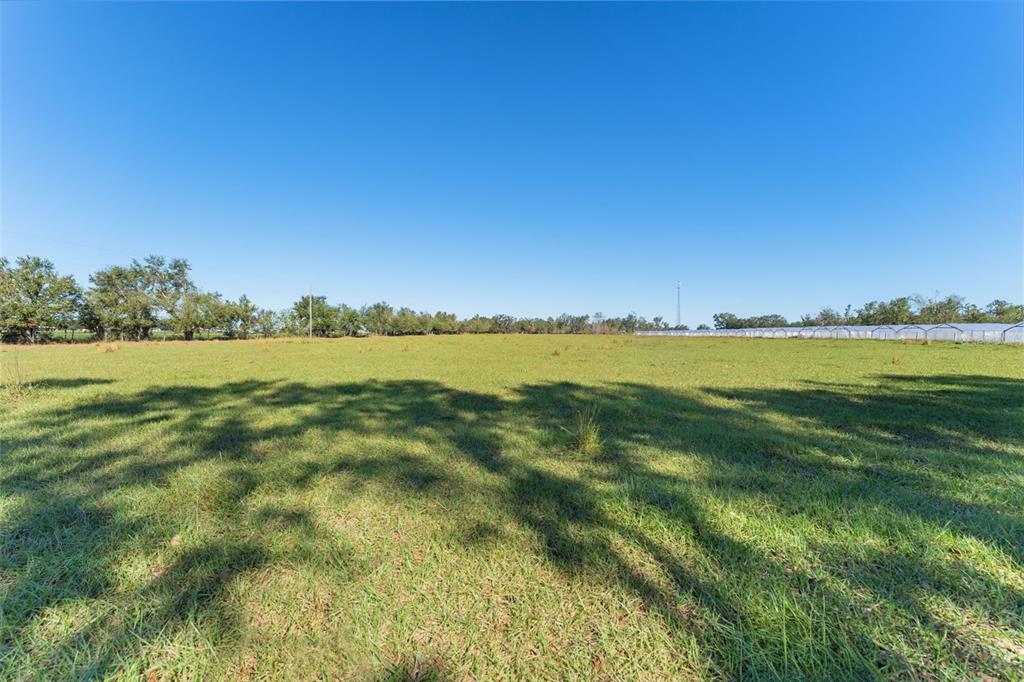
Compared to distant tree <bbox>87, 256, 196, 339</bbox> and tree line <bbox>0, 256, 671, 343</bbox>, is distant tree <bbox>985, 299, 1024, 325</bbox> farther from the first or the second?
distant tree <bbox>87, 256, 196, 339</bbox>

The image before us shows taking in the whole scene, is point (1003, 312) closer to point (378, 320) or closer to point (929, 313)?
point (929, 313)

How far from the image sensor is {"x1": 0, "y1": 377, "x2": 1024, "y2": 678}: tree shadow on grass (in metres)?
1.58

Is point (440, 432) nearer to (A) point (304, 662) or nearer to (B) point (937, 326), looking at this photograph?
(A) point (304, 662)

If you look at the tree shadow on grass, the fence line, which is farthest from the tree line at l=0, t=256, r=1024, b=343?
the tree shadow on grass

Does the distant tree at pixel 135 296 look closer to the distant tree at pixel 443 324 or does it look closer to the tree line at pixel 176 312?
the tree line at pixel 176 312

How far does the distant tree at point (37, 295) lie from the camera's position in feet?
113

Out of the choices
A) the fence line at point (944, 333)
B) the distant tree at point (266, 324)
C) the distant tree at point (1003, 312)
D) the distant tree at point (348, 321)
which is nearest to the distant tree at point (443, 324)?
the distant tree at point (348, 321)

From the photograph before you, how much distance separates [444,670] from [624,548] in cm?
115

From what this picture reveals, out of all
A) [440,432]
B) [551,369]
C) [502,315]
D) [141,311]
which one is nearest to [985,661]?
[440,432]

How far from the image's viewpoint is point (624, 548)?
209 cm

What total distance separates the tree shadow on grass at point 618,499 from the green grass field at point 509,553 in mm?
16

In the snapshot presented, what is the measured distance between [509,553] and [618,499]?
0.99m

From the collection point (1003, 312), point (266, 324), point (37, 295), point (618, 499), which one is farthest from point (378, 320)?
point (1003, 312)

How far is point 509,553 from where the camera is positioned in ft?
6.76
